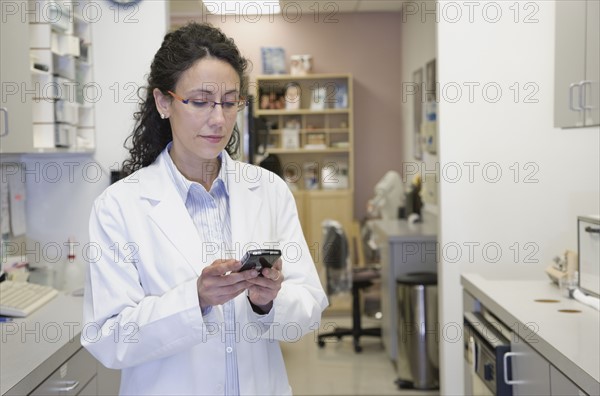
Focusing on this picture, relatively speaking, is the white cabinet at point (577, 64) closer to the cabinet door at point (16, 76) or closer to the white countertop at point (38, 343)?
the white countertop at point (38, 343)

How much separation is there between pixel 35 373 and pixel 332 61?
6.07 meters

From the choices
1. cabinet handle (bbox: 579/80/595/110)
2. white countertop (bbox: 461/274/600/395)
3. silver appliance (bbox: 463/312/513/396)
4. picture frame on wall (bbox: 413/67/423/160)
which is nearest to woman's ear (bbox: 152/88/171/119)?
white countertop (bbox: 461/274/600/395)

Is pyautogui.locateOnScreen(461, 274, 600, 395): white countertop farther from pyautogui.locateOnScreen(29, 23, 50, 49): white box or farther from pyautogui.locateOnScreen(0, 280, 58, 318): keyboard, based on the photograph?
pyautogui.locateOnScreen(29, 23, 50, 49): white box

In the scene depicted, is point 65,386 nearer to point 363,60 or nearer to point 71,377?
point 71,377

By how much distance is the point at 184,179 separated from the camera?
1.84m

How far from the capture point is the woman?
5.41 feet

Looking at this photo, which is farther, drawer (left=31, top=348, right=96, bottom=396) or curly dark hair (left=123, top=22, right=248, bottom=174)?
drawer (left=31, top=348, right=96, bottom=396)

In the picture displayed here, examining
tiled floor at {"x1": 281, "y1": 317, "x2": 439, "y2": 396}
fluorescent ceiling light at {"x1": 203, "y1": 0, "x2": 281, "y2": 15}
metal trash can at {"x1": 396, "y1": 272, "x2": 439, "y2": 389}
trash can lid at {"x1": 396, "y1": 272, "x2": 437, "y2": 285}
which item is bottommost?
tiled floor at {"x1": 281, "y1": 317, "x2": 439, "y2": 396}

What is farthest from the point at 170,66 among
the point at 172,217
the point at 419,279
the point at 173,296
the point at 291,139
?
the point at 291,139

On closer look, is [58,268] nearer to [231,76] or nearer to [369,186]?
[231,76]

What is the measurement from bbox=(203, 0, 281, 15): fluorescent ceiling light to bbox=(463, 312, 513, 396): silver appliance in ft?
5.01

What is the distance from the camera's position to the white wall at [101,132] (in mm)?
3387

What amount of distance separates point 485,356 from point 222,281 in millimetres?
1423

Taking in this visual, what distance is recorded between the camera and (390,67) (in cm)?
777
